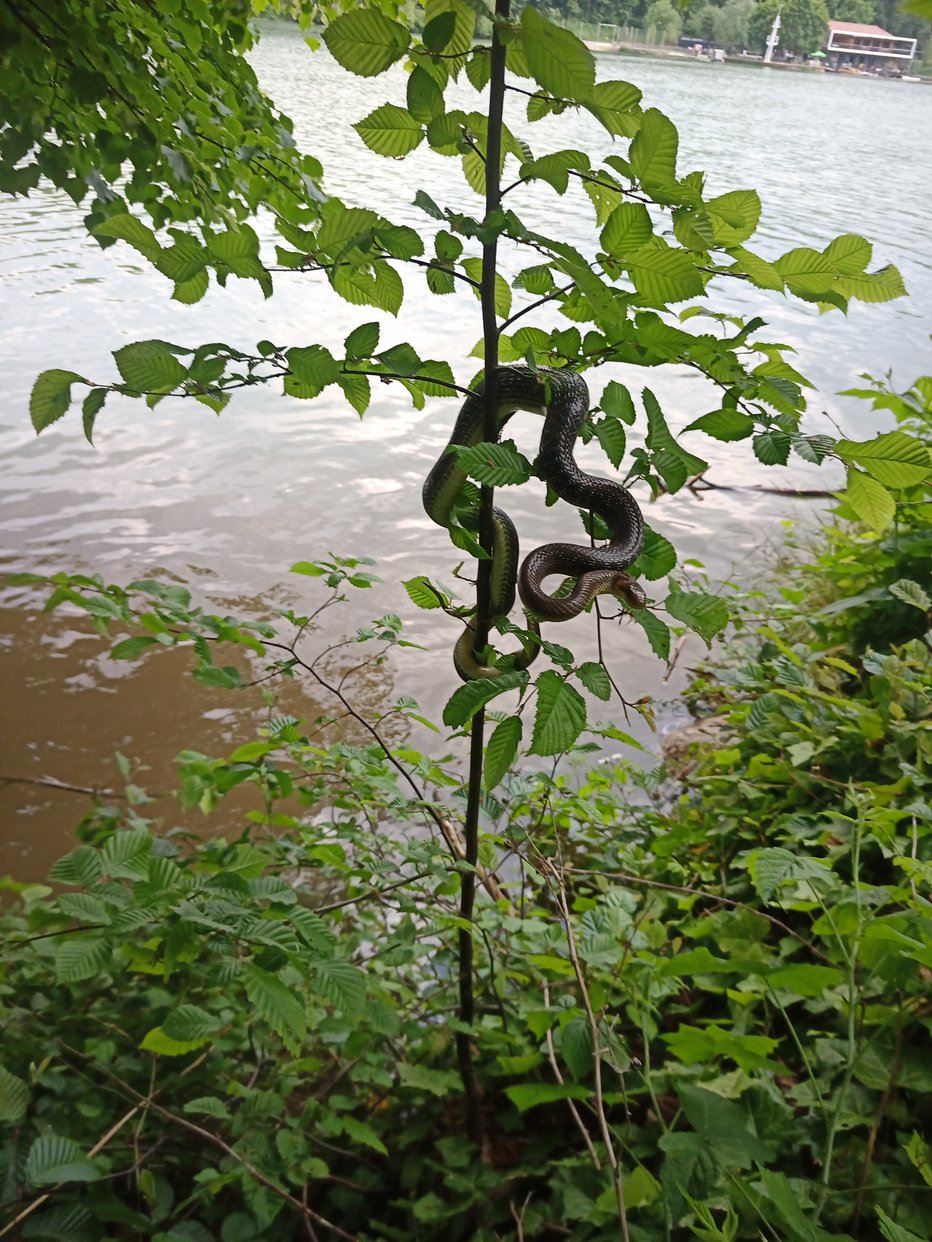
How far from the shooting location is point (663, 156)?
3.28 ft

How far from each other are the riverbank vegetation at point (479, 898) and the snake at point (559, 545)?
0.06 metres

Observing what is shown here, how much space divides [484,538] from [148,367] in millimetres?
495

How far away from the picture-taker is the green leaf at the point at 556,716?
3.15 ft

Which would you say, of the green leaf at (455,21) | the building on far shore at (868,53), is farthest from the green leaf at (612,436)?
the building on far shore at (868,53)

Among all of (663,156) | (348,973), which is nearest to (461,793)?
(348,973)

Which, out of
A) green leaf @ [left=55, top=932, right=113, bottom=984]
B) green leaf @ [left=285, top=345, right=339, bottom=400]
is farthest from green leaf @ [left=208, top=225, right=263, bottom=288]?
green leaf @ [left=55, top=932, right=113, bottom=984]

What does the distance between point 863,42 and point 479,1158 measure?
4768cm

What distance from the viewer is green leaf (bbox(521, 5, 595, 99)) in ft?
3.01

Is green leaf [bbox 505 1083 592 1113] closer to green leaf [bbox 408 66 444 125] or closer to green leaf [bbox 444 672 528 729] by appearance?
green leaf [bbox 444 672 528 729]

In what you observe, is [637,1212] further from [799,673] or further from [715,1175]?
[799,673]

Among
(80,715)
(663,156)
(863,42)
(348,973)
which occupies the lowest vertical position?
(80,715)

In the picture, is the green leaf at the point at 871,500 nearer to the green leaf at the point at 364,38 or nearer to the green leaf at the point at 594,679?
the green leaf at the point at 594,679

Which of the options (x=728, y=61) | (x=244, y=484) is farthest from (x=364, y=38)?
(x=728, y=61)

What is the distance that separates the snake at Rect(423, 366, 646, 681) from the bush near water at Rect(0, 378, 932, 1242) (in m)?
0.41
